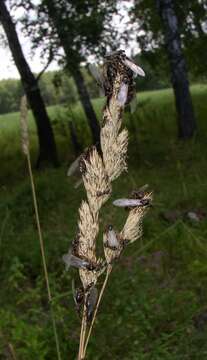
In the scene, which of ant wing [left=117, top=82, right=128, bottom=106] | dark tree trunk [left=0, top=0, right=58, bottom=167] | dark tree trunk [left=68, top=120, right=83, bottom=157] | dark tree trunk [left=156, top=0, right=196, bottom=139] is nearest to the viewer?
ant wing [left=117, top=82, right=128, bottom=106]

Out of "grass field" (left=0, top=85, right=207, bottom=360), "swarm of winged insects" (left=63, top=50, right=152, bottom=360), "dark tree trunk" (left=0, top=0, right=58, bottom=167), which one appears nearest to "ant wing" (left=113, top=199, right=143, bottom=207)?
"swarm of winged insects" (left=63, top=50, right=152, bottom=360)

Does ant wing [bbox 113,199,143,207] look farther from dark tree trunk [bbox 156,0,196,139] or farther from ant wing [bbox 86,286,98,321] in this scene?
dark tree trunk [bbox 156,0,196,139]

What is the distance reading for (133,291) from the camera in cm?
533

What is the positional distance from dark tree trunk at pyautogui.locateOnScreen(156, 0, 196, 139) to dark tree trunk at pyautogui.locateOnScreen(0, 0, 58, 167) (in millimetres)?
3914

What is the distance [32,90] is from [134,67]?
16.6 meters

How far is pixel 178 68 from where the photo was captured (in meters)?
17.6

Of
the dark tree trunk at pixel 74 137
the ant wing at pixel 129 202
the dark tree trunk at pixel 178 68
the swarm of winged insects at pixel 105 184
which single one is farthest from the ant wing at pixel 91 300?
the dark tree trunk at pixel 74 137

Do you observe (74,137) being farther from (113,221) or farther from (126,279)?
(126,279)

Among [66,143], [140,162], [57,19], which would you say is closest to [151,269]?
[140,162]

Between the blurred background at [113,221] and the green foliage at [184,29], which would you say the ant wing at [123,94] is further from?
the green foliage at [184,29]

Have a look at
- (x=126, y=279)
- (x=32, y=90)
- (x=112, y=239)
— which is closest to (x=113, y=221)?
(x=126, y=279)

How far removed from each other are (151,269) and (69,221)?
3254 millimetres

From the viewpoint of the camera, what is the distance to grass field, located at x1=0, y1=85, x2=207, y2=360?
3962 millimetres

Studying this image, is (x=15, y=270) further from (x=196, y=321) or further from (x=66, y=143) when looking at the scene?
(x=66, y=143)
